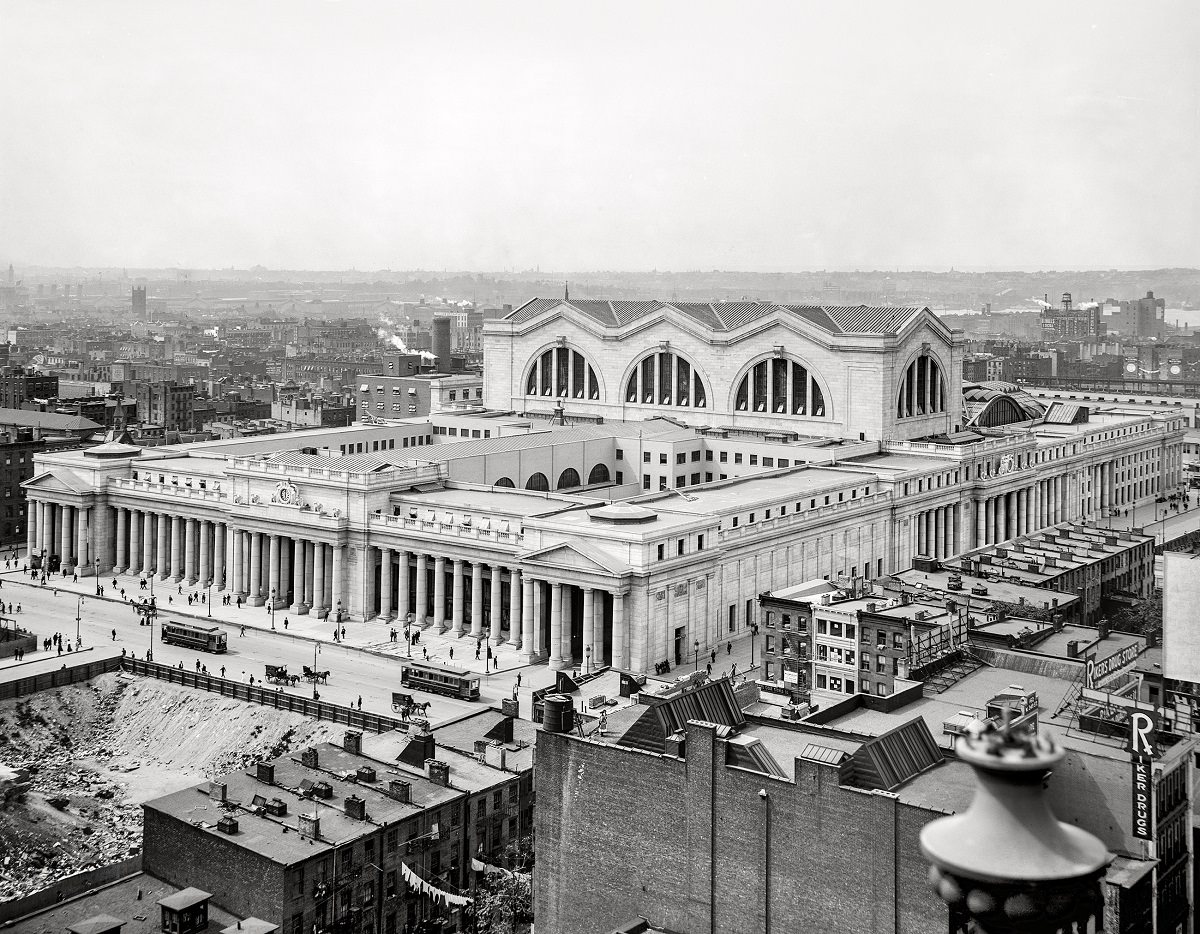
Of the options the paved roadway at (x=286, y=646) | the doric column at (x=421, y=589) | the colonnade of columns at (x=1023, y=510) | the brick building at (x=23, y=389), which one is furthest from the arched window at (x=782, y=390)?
the brick building at (x=23, y=389)

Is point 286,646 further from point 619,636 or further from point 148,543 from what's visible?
point 148,543

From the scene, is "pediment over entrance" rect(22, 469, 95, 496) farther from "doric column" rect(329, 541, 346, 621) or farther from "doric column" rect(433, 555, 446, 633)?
"doric column" rect(433, 555, 446, 633)

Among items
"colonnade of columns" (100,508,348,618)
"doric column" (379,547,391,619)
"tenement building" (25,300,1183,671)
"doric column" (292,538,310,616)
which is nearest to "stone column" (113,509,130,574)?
"colonnade of columns" (100,508,348,618)

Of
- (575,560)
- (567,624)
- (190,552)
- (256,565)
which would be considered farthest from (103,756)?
(190,552)

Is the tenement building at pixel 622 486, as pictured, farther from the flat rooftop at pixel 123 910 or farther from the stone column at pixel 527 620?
the flat rooftop at pixel 123 910

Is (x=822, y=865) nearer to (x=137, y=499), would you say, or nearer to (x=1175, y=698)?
(x=1175, y=698)

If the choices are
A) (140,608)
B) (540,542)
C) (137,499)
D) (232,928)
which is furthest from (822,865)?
(137,499)
